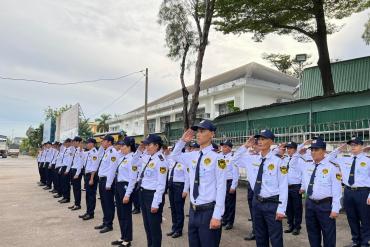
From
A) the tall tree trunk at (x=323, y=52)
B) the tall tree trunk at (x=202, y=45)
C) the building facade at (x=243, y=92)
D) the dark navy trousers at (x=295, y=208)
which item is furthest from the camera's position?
the building facade at (x=243, y=92)

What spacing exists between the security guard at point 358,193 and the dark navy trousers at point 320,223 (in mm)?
1530

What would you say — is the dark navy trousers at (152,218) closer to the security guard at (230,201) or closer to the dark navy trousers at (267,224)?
the dark navy trousers at (267,224)

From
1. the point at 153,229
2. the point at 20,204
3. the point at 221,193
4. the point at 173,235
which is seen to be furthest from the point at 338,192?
the point at 20,204

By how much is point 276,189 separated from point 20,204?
895 cm

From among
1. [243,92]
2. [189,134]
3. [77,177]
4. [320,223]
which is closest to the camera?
[189,134]

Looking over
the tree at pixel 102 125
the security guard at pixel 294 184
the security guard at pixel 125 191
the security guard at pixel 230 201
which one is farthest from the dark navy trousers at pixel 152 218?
the tree at pixel 102 125

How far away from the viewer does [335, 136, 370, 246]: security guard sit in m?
6.50

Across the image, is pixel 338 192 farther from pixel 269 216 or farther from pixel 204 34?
A: pixel 204 34

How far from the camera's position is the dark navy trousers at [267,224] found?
15.6 feet

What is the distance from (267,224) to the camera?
4875 mm

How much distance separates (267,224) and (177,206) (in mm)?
3107

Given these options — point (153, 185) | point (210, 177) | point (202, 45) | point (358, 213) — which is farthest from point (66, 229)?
point (202, 45)

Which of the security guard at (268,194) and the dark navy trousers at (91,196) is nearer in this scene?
the security guard at (268,194)

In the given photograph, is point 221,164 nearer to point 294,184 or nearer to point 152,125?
point 294,184
